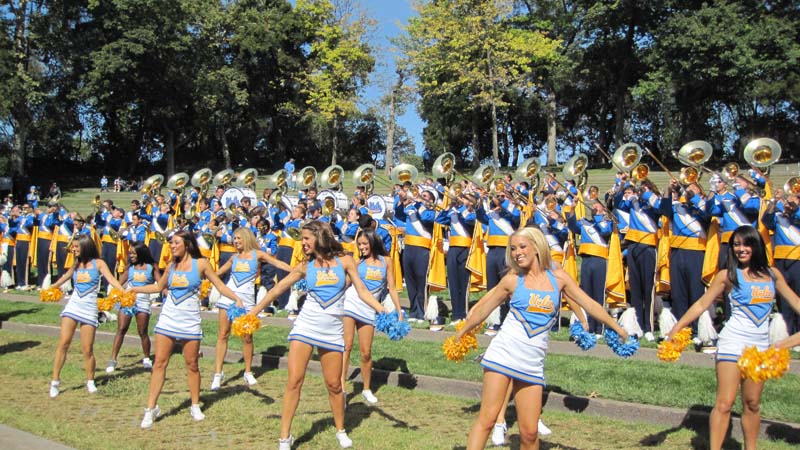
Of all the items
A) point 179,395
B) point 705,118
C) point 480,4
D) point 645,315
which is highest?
point 480,4

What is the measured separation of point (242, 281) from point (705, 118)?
150 ft

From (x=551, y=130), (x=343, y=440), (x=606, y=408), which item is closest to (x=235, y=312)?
(x=343, y=440)

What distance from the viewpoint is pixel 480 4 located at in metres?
41.0

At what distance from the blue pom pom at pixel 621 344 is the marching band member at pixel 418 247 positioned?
6.70 metres

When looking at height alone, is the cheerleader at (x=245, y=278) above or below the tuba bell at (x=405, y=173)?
below

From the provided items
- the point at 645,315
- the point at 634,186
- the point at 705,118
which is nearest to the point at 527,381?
the point at 645,315

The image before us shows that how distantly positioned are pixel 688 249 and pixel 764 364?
17.8ft

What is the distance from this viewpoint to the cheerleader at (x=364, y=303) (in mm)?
8070

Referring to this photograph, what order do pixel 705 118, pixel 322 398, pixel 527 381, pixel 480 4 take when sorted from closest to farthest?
pixel 527 381 < pixel 322 398 < pixel 480 4 < pixel 705 118

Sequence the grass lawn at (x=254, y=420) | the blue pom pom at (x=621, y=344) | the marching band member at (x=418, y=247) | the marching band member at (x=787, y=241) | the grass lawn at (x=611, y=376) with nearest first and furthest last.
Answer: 1. the blue pom pom at (x=621, y=344)
2. the grass lawn at (x=254, y=420)
3. the grass lawn at (x=611, y=376)
4. the marching band member at (x=787, y=241)
5. the marching band member at (x=418, y=247)

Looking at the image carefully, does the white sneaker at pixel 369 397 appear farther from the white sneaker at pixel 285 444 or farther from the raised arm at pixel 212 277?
the white sneaker at pixel 285 444

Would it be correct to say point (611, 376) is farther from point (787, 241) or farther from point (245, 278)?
point (245, 278)

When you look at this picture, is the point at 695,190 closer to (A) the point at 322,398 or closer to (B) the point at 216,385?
(A) the point at 322,398

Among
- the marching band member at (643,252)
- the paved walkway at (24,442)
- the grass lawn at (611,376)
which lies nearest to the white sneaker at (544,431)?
the grass lawn at (611,376)
